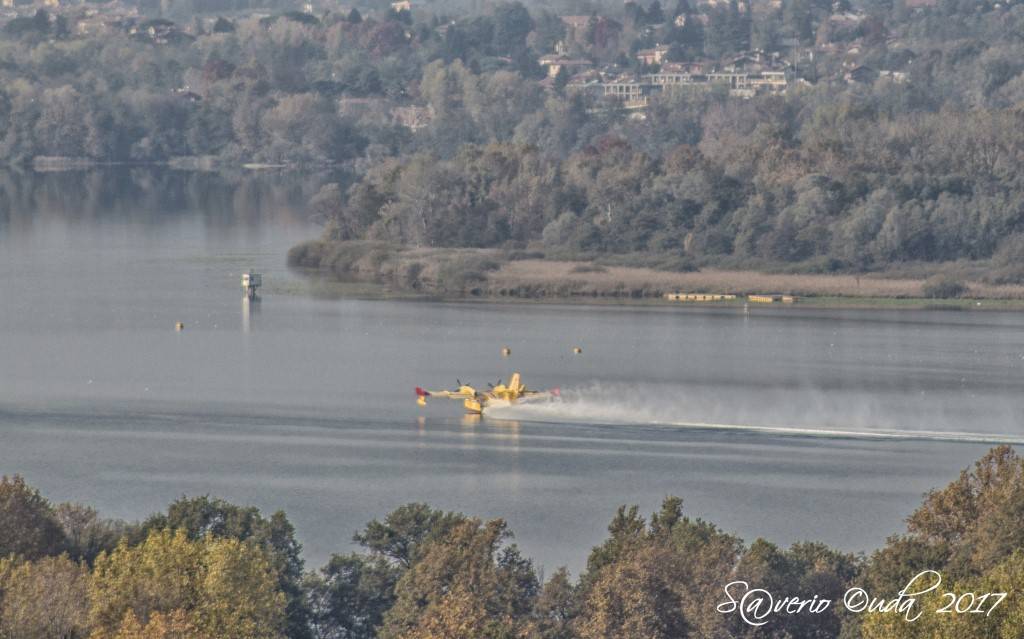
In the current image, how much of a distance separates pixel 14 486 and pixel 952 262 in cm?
4430

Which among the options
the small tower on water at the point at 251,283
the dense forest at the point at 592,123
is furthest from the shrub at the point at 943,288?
the small tower on water at the point at 251,283

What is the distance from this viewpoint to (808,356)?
4847cm

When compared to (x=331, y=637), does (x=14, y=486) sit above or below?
Result: above

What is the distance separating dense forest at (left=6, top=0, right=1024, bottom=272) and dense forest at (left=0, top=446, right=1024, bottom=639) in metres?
38.3

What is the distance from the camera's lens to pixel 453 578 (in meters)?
23.6

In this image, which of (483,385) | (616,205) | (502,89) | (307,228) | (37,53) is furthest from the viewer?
(37,53)

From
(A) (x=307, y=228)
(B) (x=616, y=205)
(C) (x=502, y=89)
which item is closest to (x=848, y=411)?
(B) (x=616, y=205)

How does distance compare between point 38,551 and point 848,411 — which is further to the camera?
point 848,411

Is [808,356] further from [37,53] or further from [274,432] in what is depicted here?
[37,53]

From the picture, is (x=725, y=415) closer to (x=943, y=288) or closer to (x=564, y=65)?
(x=943, y=288)

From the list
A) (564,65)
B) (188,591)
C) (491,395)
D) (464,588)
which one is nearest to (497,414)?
(491,395)

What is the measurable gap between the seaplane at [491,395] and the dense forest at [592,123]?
2484cm

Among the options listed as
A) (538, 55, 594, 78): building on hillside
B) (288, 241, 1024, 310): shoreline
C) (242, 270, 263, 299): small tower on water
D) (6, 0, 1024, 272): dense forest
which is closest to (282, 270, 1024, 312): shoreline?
(288, 241, 1024, 310): shoreline

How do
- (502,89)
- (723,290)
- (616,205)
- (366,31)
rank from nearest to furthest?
(723,290) → (616,205) → (502,89) → (366,31)
